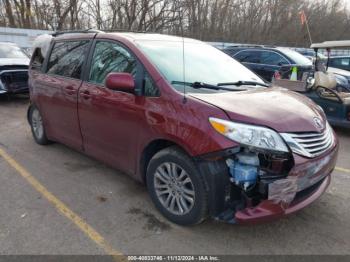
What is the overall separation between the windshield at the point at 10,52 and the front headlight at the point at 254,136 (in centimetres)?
884

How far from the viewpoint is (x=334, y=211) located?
327 cm

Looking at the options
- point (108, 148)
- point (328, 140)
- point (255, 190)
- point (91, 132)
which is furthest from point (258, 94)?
point (91, 132)

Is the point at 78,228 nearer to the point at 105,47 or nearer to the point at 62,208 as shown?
the point at 62,208

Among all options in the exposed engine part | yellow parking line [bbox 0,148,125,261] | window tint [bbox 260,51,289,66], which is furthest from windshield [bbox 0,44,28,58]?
the exposed engine part

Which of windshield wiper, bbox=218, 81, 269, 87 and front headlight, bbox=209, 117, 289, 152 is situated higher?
windshield wiper, bbox=218, 81, 269, 87

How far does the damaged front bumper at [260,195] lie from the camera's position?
2490 millimetres

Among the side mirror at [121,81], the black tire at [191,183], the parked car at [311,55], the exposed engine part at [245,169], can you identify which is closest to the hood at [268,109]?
the exposed engine part at [245,169]

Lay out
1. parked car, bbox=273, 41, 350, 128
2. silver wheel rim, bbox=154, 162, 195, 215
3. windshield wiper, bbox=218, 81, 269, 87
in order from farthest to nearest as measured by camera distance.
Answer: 1. parked car, bbox=273, 41, 350, 128
2. windshield wiper, bbox=218, 81, 269, 87
3. silver wheel rim, bbox=154, 162, 195, 215

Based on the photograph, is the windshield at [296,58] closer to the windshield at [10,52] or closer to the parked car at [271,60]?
the parked car at [271,60]

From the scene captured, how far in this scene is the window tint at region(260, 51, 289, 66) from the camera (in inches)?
354

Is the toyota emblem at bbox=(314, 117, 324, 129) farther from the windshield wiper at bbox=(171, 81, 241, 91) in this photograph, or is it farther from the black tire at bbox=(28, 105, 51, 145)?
the black tire at bbox=(28, 105, 51, 145)

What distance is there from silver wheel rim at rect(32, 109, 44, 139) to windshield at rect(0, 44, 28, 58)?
5138 mm

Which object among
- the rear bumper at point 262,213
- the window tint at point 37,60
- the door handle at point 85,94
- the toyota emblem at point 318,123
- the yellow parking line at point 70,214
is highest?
the window tint at point 37,60

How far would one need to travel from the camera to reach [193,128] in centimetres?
265
